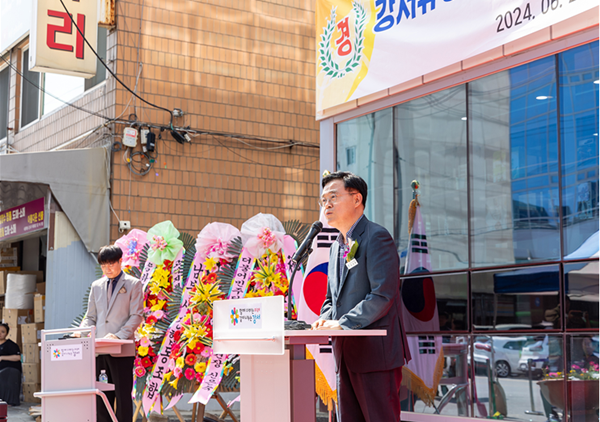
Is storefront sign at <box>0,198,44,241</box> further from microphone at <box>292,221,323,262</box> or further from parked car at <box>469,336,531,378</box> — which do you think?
microphone at <box>292,221,323,262</box>

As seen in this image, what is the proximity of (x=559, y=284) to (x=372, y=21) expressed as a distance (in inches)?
115

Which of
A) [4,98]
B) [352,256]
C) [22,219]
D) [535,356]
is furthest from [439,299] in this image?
[4,98]

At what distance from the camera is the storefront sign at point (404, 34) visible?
531cm

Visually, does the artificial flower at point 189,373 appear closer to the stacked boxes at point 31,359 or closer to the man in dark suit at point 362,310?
the man in dark suit at point 362,310

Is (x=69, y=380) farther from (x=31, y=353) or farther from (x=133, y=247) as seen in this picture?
(x=31, y=353)

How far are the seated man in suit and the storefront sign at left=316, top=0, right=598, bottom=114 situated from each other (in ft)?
8.83

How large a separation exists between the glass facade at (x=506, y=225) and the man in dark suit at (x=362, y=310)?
2.28 meters

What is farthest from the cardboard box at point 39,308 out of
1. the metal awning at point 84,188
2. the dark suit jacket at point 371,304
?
the dark suit jacket at point 371,304

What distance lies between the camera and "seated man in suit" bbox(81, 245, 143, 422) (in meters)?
6.11

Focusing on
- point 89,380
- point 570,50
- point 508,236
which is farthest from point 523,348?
point 89,380

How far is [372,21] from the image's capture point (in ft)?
21.8

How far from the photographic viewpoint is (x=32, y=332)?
11625 millimetres

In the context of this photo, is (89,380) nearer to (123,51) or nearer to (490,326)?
(490,326)

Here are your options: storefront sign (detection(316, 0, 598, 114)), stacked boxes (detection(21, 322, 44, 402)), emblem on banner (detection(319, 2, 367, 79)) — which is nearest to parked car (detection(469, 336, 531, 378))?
storefront sign (detection(316, 0, 598, 114))
